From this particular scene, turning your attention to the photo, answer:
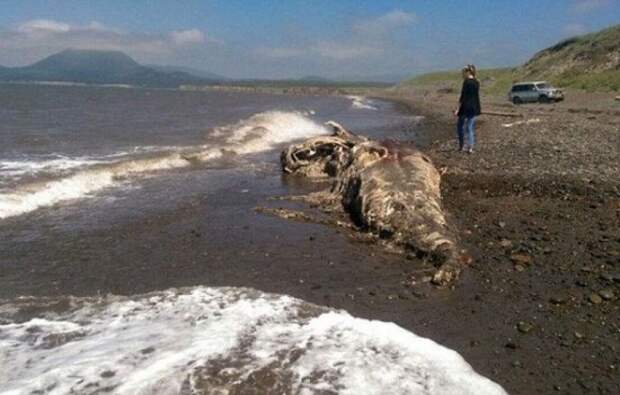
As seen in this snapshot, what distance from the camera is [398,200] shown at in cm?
816

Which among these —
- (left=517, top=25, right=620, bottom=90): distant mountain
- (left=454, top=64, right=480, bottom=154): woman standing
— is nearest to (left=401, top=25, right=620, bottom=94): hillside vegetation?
(left=517, top=25, right=620, bottom=90): distant mountain

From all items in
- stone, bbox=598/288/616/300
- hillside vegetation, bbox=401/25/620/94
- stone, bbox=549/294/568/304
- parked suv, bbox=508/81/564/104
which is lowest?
stone, bbox=549/294/568/304

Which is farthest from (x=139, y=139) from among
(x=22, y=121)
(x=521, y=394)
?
(x=521, y=394)

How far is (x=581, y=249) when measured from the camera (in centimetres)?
717

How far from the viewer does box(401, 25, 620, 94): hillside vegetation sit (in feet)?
156

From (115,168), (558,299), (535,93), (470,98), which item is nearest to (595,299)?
(558,299)

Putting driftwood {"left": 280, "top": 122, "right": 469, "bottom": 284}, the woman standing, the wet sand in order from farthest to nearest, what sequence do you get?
the woman standing
driftwood {"left": 280, "top": 122, "right": 469, "bottom": 284}
the wet sand

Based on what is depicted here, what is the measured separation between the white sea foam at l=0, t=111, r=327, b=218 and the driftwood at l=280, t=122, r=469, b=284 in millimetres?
5309

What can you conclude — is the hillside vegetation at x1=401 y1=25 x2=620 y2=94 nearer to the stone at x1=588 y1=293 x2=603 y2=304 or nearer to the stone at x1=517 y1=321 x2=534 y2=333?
the stone at x1=588 y1=293 x2=603 y2=304

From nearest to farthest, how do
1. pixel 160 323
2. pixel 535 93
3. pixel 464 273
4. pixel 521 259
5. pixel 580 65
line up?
pixel 160 323, pixel 464 273, pixel 521 259, pixel 535 93, pixel 580 65

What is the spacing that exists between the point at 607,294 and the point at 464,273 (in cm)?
152

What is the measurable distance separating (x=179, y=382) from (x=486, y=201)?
7.36m

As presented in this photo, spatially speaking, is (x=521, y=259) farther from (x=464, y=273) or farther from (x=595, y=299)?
(x=595, y=299)

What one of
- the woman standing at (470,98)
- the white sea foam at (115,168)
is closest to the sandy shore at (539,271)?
the woman standing at (470,98)
